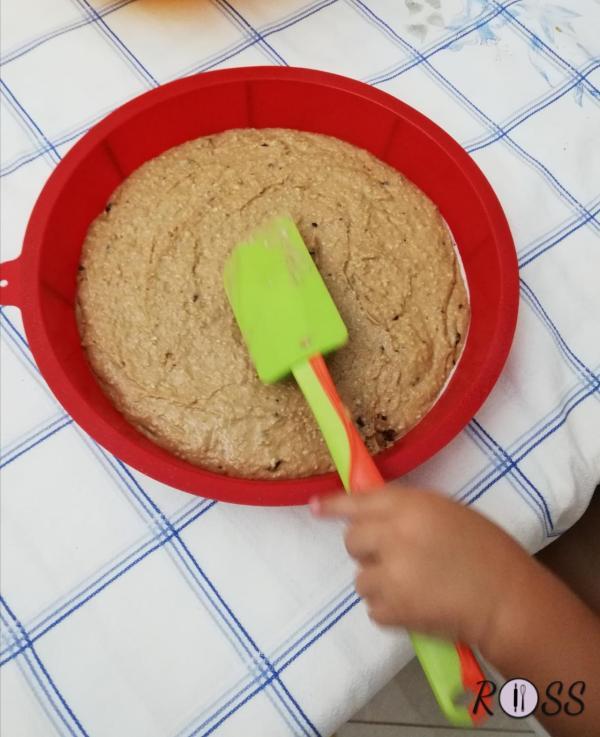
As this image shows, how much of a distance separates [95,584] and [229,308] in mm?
364

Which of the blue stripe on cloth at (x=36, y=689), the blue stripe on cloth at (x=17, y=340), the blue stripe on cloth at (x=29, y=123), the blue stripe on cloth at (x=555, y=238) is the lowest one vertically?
the blue stripe on cloth at (x=36, y=689)

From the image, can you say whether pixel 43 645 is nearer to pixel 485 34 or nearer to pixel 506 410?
pixel 506 410

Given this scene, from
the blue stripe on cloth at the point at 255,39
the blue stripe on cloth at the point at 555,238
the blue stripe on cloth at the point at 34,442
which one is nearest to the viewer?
the blue stripe on cloth at the point at 34,442

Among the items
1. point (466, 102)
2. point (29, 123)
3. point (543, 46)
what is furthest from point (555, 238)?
point (29, 123)

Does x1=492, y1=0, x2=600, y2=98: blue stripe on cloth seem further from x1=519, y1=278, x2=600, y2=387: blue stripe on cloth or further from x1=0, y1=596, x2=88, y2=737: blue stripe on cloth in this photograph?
x1=0, y1=596, x2=88, y2=737: blue stripe on cloth

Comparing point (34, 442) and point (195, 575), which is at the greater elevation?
point (34, 442)

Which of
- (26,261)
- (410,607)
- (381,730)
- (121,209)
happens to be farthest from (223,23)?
(381,730)

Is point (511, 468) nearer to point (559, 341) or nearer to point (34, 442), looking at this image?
point (559, 341)

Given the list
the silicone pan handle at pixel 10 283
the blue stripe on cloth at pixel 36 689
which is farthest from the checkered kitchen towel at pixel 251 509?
the silicone pan handle at pixel 10 283

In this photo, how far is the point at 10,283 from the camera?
74 centimetres

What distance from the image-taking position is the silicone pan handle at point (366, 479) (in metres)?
0.56

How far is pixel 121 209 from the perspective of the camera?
0.85 meters

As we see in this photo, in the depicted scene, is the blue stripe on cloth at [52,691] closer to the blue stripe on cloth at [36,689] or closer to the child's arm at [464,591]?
the blue stripe on cloth at [36,689]

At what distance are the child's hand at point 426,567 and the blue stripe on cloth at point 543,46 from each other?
80cm
